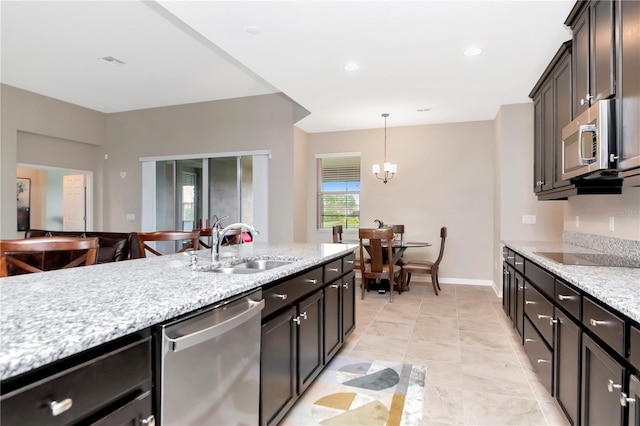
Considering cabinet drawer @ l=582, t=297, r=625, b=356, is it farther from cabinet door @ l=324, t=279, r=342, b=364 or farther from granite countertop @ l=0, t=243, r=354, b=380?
cabinet door @ l=324, t=279, r=342, b=364

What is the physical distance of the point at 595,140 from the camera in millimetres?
2031

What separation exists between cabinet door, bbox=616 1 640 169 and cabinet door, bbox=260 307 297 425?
1946 millimetres

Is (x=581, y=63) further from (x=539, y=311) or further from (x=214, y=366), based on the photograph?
(x=214, y=366)

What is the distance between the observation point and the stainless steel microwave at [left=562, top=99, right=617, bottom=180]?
76.5 inches

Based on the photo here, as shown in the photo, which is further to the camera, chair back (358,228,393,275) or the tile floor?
chair back (358,228,393,275)

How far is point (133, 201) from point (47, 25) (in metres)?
3.72

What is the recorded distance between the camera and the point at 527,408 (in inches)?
85.0

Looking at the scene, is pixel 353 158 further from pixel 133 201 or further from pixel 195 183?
pixel 133 201

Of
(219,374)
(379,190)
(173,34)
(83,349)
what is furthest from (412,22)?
(379,190)

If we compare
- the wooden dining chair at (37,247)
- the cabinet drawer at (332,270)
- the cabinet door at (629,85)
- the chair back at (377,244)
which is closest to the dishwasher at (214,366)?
the cabinet drawer at (332,270)

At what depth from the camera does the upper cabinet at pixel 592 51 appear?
2025 millimetres

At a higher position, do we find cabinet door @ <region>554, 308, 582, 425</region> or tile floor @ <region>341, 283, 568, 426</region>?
cabinet door @ <region>554, 308, 582, 425</region>

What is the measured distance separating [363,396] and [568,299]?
135cm

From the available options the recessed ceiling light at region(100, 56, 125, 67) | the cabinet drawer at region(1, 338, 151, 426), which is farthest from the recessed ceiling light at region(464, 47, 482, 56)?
the recessed ceiling light at region(100, 56, 125, 67)
